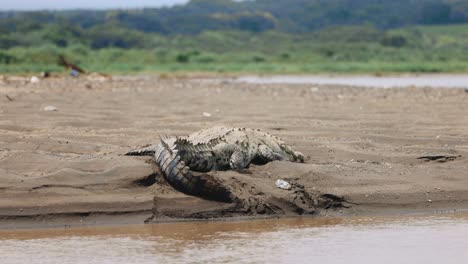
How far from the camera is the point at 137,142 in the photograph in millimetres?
10688

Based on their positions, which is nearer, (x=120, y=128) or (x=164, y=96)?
(x=120, y=128)

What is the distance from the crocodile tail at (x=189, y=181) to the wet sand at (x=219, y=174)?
0.08 meters

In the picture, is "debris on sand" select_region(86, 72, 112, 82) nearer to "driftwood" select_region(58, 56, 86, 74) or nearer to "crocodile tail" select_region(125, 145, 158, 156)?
"driftwood" select_region(58, 56, 86, 74)

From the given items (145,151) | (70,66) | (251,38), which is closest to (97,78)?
(70,66)

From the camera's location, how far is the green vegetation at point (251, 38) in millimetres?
40719

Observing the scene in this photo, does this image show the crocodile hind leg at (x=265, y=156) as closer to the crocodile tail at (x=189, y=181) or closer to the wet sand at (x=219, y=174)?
the wet sand at (x=219, y=174)

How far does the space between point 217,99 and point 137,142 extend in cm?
659

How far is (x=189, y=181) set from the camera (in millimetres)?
8484

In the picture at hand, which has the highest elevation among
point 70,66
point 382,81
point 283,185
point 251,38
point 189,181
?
point 189,181

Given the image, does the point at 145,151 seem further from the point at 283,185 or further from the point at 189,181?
the point at 283,185

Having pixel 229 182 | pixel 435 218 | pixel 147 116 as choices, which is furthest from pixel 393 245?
pixel 147 116

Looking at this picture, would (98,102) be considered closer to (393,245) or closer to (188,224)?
(188,224)

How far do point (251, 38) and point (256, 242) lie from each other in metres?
86.9

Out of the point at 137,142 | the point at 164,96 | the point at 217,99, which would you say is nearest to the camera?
the point at 137,142
